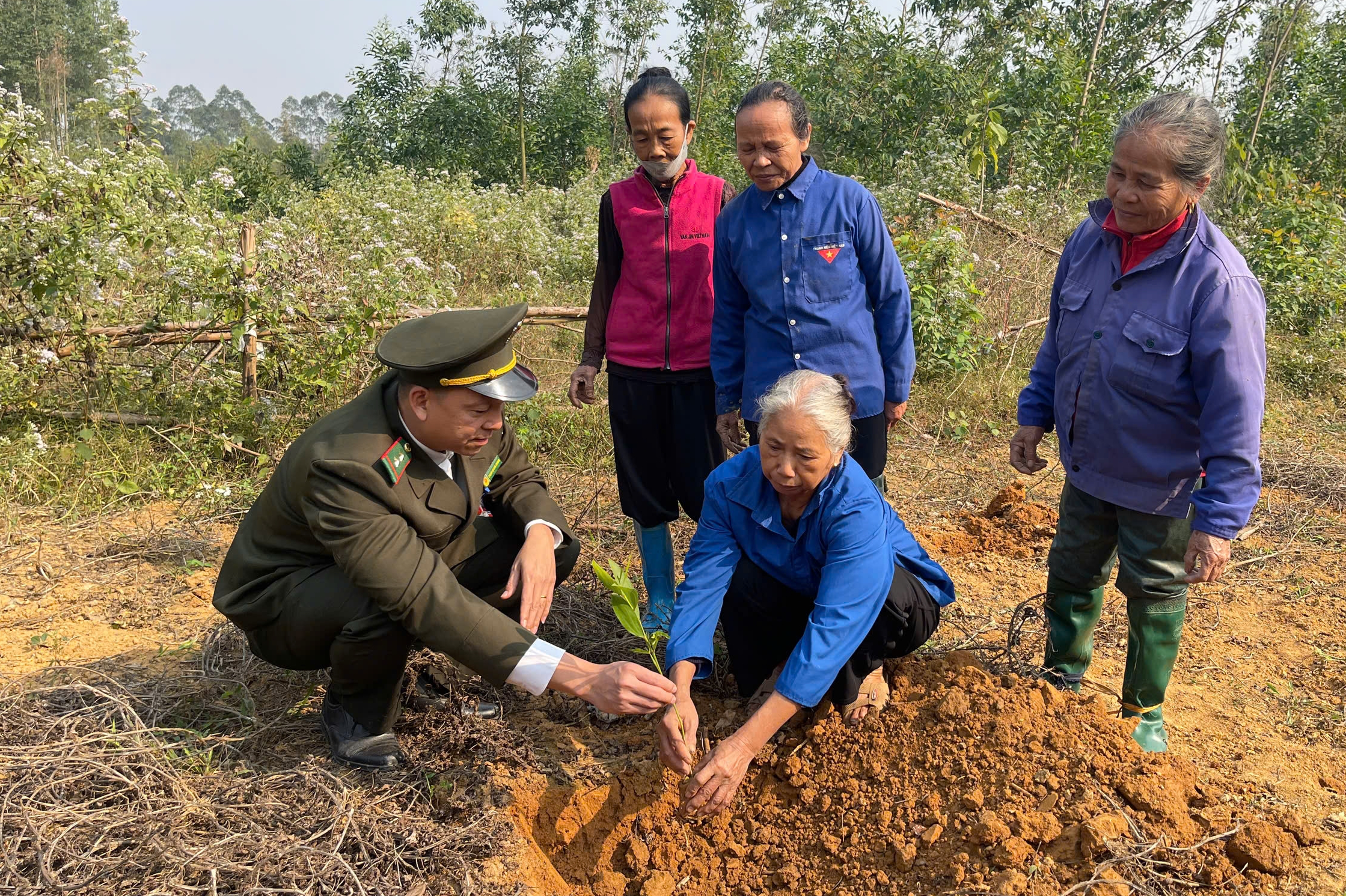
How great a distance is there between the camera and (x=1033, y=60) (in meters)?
11.7

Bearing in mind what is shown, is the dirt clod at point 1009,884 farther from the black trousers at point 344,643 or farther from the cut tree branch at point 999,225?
the cut tree branch at point 999,225

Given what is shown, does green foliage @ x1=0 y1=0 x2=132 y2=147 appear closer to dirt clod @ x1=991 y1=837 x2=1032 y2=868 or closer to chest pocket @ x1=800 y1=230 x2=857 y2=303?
chest pocket @ x1=800 y1=230 x2=857 y2=303

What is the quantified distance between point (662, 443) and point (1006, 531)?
2006mm

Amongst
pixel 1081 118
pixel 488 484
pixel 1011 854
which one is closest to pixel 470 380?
pixel 488 484

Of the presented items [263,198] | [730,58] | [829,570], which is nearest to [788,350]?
[829,570]

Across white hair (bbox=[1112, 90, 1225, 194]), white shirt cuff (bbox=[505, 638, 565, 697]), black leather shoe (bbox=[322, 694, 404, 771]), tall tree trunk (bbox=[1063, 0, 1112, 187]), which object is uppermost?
tall tree trunk (bbox=[1063, 0, 1112, 187])

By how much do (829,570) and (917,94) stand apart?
11453 millimetres

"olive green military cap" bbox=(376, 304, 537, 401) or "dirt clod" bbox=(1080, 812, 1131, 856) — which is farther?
"olive green military cap" bbox=(376, 304, 537, 401)

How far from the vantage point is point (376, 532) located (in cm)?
226

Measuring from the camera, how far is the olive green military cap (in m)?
2.21

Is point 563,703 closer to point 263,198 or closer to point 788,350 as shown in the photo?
point 788,350

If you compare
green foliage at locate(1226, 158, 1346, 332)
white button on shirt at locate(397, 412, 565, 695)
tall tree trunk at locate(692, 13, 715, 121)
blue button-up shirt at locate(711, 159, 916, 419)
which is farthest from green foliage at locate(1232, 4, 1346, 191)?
white button on shirt at locate(397, 412, 565, 695)

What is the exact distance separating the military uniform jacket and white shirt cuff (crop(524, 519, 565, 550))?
166mm

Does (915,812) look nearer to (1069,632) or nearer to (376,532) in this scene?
(1069,632)
